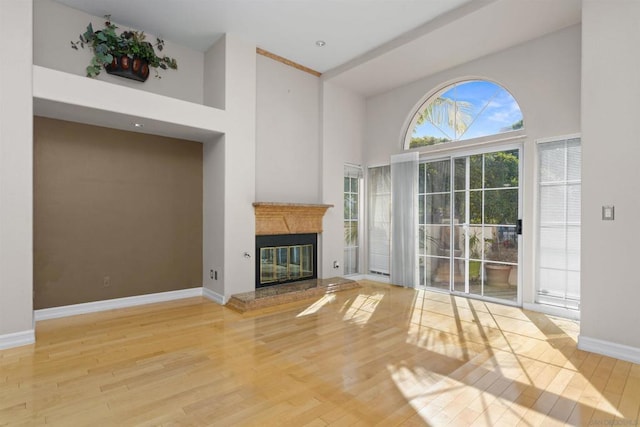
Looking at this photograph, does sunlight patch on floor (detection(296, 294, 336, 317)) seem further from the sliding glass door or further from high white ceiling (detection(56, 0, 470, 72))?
high white ceiling (detection(56, 0, 470, 72))

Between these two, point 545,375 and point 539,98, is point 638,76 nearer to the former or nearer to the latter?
point 539,98

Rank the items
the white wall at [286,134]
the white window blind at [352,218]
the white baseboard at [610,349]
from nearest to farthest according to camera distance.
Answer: the white baseboard at [610,349], the white wall at [286,134], the white window blind at [352,218]

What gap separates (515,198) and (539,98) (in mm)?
1291

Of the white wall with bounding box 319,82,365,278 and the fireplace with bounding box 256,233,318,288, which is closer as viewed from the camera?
the fireplace with bounding box 256,233,318,288

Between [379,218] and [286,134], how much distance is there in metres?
2.31

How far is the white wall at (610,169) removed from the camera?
2.80m

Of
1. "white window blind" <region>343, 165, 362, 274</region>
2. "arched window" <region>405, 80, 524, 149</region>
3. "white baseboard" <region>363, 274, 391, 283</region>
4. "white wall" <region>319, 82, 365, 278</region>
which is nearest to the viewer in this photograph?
"arched window" <region>405, 80, 524, 149</region>

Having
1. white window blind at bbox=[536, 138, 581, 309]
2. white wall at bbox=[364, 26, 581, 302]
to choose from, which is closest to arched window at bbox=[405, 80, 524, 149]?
white wall at bbox=[364, 26, 581, 302]

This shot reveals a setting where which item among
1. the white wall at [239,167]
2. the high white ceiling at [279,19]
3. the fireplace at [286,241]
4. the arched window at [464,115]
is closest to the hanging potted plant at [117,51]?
the high white ceiling at [279,19]

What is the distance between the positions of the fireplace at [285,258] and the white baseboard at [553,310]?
311 cm

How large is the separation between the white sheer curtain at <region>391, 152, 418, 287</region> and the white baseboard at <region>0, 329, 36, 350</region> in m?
4.80

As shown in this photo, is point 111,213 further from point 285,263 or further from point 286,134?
point 286,134

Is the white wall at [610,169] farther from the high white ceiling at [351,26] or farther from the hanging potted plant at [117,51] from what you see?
the hanging potted plant at [117,51]

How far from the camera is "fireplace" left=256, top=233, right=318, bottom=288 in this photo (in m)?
4.98
